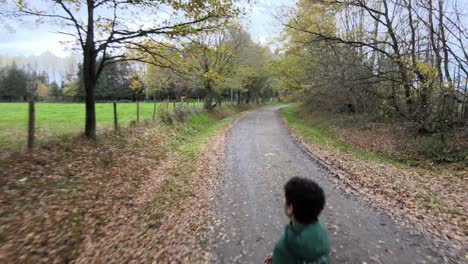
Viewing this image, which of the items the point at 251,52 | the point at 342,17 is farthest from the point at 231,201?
the point at 251,52

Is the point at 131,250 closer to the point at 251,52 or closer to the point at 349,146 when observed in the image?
the point at 349,146

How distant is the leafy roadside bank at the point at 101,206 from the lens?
15.8ft

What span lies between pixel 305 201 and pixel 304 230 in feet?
0.84

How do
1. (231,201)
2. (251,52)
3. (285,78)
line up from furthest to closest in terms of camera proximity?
(251,52)
(285,78)
(231,201)

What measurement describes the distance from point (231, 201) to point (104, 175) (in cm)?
383

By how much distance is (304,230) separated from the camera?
265 centimetres

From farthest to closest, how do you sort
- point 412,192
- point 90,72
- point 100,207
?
point 90,72 < point 412,192 < point 100,207

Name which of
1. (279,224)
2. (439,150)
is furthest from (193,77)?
(439,150)

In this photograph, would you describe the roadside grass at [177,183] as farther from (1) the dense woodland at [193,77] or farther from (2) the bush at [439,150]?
(2) the bush at [439,150]

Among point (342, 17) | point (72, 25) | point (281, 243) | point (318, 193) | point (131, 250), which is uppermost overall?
point (342, 17)

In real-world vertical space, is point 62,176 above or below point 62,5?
below

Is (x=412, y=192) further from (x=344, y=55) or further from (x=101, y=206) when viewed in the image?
(x=344, y=55)

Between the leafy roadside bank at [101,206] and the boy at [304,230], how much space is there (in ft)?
7.46

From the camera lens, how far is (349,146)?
569 inches
